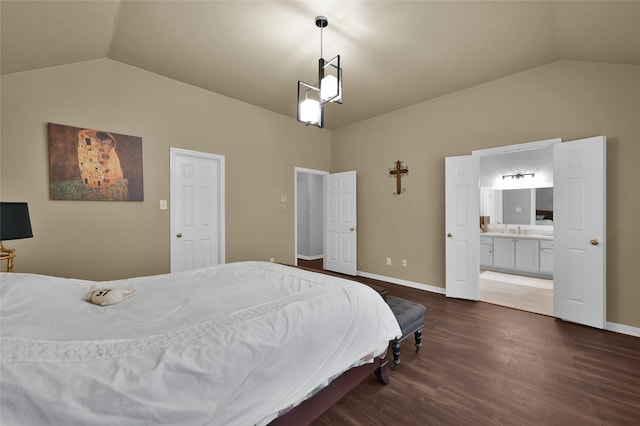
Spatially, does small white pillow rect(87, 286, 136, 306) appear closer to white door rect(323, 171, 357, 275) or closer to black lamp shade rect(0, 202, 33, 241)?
black lamp shade rect(0, 202, 33, 241)

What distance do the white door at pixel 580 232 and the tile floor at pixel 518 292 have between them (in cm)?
40

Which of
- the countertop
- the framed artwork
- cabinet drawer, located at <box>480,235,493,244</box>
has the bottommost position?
cabinet drawer, located at <box>480,235,493,244</box>

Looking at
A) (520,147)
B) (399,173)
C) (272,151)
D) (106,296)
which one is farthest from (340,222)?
(106,296)

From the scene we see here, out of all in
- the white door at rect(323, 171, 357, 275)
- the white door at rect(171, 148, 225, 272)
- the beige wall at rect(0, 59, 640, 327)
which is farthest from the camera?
the white door at rect(323, 171, 357, 275)

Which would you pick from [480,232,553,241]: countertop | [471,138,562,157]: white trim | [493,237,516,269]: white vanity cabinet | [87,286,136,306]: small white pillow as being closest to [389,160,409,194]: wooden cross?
[471,138,562,157]: white trim

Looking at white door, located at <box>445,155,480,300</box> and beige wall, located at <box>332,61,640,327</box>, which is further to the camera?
white door, located at <box>445,155,480,300</box>

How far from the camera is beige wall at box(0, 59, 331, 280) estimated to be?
255cm

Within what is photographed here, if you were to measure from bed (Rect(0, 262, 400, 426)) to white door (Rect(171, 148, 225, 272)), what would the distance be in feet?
6.29

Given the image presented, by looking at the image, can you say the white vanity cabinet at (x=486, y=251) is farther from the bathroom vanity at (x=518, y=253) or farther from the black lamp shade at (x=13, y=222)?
the black lamp shade at (x=13, y=222)

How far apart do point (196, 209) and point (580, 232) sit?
457 cm

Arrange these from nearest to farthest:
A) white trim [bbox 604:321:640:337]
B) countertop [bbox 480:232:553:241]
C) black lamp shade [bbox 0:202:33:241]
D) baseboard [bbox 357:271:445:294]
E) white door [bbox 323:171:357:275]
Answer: black lamp shade [bbox 0:202:33:241] < white trim [bbox 604:321:640:337] < baseboard [bbox 357:271:445:294] < countertop [bbox 480:232:553:241] < white door [bbox 323:171:357:275]

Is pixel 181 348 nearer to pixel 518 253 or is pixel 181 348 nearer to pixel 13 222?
pixel 13 222

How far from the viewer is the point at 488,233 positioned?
5.77 meters

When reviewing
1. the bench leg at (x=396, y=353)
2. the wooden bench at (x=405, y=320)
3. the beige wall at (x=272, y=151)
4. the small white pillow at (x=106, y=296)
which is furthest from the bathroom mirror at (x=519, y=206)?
the small white pillow at (x=106, y=296)
